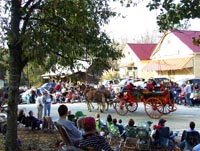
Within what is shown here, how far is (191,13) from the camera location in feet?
22.0

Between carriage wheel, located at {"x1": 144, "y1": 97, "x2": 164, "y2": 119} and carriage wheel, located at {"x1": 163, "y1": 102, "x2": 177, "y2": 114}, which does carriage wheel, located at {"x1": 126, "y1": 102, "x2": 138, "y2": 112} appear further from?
carriage wheel, located at {"x1": 163, "y1": 102, "x2": 177, "y2": 114}

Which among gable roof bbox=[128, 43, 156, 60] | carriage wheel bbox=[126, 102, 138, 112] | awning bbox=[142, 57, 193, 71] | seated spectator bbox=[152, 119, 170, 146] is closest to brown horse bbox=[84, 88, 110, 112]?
carriage wheel bbox=[126, 102, 138, 112]

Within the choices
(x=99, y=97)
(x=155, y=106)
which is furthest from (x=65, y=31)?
(x=99, y=97)

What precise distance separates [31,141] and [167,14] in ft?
23.8

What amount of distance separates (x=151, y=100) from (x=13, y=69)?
12.2 metres

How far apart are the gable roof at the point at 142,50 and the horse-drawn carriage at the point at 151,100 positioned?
40.5 metres

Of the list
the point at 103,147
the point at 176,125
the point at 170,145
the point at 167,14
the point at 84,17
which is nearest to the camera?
the point at 103,147

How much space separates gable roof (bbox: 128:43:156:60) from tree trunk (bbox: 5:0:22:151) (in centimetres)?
5299

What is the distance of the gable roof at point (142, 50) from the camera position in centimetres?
6308

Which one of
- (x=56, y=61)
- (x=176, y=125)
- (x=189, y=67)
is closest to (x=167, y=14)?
Answer: (x=56, y=61)

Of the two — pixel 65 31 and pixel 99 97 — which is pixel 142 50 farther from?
pixel 65 31

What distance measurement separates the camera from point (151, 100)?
21.2 metres

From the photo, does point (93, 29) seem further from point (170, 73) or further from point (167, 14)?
point (170, 73)

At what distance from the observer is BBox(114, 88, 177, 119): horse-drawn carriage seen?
69.0 ft
